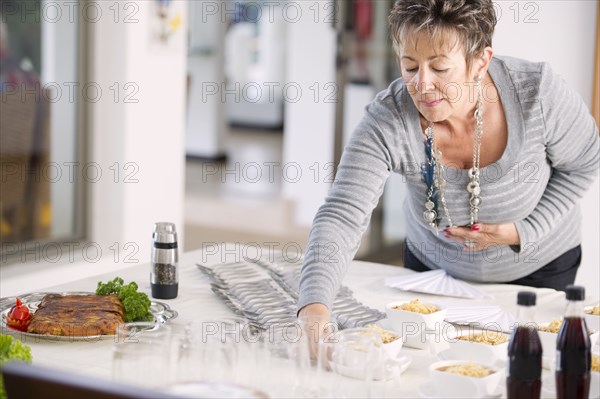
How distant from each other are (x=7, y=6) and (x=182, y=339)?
2829 millimetres

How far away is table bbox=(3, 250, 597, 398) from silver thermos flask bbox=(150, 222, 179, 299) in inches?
1.2

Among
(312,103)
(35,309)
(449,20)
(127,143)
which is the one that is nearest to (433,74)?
(449,20)

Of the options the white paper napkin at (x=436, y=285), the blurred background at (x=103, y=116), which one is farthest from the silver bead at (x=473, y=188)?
the blurred background at (x=103, y=116)

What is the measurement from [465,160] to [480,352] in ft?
2.39

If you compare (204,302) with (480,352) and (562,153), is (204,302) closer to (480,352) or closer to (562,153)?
(480,352)

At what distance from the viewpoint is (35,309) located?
201 cm

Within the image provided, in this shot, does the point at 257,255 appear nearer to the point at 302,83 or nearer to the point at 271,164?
the point at 302,83

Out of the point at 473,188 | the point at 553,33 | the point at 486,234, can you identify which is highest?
the point at 553,33

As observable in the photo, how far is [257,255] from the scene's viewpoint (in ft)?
8.89

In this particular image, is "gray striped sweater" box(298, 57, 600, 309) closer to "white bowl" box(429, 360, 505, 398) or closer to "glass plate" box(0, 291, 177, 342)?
"glass plate" box(0, 291, 177, 342)

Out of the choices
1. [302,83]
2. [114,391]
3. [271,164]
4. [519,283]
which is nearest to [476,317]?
[519,283]

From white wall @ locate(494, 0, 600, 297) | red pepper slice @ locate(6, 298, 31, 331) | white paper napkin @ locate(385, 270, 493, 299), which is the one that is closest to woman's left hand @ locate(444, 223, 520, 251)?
white paper napkin @ locate(385, 270, 493, 299)

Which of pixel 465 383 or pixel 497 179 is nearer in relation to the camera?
pixel 465 383

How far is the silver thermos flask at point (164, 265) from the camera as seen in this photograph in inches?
87.7
